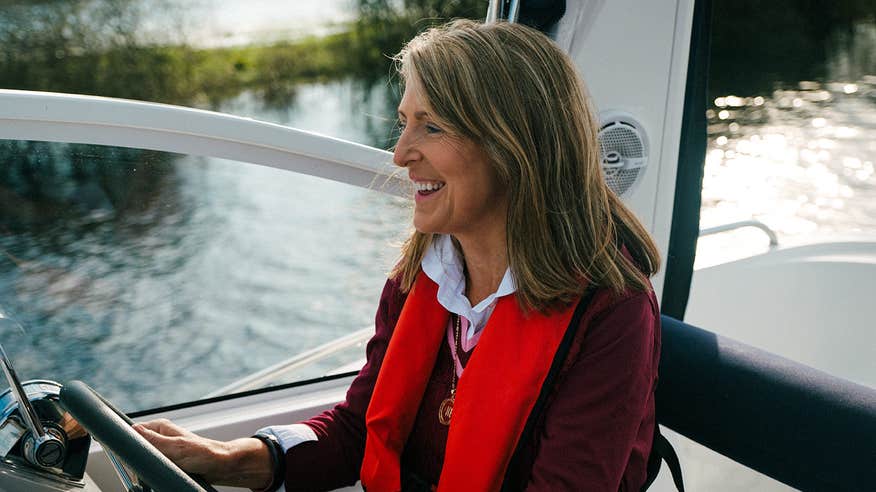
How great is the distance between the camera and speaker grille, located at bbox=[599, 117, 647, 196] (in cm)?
214

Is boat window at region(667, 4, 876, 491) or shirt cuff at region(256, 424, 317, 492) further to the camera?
boat window at region(667, 4, 876, 491)

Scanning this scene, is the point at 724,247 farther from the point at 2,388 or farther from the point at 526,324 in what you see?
the point at 2,388

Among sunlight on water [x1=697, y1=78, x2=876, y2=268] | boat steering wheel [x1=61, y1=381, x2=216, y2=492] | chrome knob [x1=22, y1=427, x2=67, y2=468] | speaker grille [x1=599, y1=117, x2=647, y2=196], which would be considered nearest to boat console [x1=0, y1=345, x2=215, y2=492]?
chrome knob [x1=22, y1=427, x2=67, y2=468]

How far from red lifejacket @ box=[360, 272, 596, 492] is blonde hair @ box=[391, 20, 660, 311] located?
0.05 metres

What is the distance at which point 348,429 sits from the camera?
5.78 feet

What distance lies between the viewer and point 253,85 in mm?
11531

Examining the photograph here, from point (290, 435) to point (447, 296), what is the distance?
13.9 inches

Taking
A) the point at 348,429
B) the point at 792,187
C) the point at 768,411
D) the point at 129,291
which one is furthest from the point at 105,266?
the point at 792,187

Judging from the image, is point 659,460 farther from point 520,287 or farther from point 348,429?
point 348,429

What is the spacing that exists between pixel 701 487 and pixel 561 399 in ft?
4.44

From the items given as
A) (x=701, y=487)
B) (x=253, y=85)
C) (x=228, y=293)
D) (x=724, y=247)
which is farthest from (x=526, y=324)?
(x=253, y=85)

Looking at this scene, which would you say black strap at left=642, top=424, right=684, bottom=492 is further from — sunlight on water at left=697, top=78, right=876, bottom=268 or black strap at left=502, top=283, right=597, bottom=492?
sunlight on water at left=697, top=78, right=876, bottom=268

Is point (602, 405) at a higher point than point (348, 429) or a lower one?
higher

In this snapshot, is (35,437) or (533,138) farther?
(533,138)
